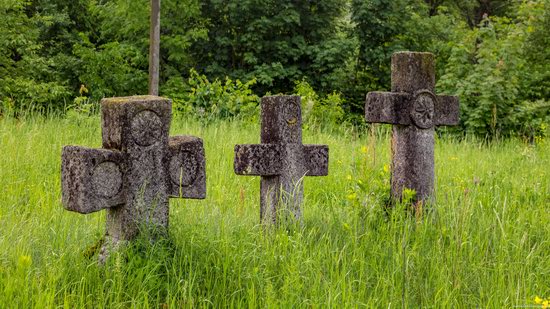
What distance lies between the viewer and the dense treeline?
14.3 meters

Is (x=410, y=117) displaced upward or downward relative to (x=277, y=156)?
upward

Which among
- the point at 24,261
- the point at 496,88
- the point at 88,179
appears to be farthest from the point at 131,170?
the point at 496,88

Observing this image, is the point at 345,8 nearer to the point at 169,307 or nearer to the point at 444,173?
the point at 444,173

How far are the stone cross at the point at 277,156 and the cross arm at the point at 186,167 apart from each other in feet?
2.61

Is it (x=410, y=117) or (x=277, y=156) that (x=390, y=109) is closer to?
(x=410, y=117)

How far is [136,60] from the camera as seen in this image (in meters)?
17.0

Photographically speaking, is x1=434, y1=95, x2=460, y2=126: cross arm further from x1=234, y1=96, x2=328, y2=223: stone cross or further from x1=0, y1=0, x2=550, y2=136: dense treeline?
x1=0, y1=0, x2=550, y2=136: dense treeline

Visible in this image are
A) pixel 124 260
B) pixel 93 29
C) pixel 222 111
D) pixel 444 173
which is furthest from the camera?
pixel 93 29

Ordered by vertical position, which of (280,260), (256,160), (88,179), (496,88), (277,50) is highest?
(277,50)

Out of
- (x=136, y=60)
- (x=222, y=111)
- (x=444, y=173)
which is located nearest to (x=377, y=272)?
(x=444, y=173)

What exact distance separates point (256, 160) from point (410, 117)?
146cm

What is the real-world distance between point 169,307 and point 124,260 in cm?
43

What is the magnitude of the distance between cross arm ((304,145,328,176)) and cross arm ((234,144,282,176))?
32 cm

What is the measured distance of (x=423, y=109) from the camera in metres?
5.19
